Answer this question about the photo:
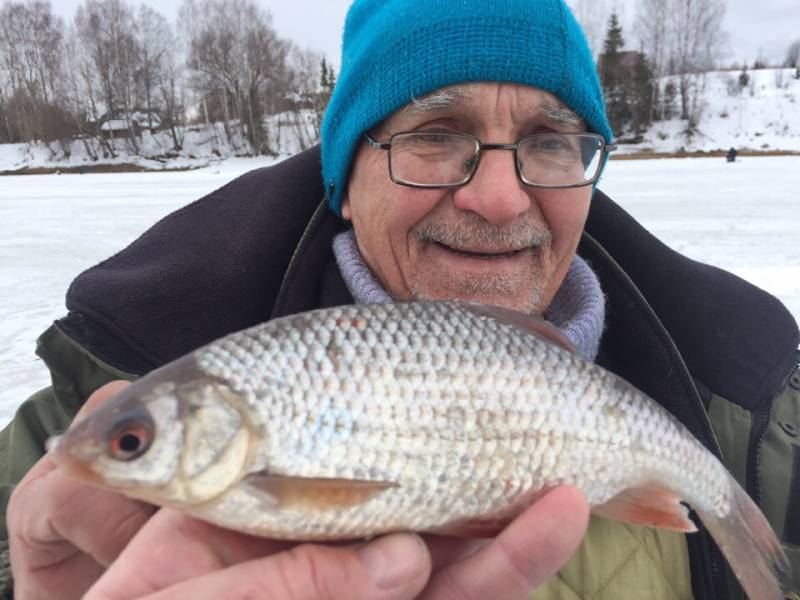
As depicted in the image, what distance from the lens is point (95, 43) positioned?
37.9m

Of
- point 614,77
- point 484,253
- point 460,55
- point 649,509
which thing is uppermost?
point 614,77

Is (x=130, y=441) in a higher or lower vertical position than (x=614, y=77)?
lower

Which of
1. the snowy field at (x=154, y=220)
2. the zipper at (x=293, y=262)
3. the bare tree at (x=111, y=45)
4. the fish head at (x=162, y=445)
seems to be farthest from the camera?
the bare tree at (x=111, y=45)

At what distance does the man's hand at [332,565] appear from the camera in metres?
0.93

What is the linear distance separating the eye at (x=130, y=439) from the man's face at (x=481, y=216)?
3.37 ft

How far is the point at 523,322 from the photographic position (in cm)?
134

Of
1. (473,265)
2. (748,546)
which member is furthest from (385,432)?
(748,546)

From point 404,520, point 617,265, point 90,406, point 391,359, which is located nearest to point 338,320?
point 391,359

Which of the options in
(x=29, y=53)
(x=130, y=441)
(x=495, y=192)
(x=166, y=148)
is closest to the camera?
(x=130, y=441)

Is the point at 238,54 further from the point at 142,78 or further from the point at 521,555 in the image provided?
the point at 521,555

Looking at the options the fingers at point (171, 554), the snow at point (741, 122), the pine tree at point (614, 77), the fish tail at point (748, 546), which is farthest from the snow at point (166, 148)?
the fingers at point (171, 554)

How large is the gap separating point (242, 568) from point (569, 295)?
1451mm

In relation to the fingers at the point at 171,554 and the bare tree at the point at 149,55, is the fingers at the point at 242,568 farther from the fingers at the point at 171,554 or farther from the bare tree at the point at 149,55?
the bare tree at the point at 149,55

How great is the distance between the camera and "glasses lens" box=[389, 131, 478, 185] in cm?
181
